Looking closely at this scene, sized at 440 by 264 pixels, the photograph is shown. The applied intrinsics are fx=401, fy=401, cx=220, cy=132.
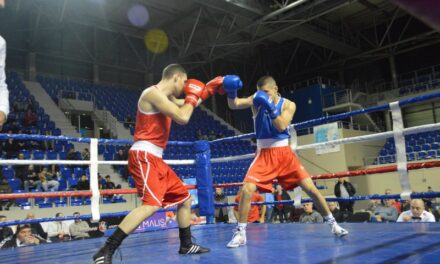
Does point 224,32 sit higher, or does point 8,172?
point 224,32

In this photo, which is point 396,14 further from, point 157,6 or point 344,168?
point 157,6

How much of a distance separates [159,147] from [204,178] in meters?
1.56

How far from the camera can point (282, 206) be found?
794cm

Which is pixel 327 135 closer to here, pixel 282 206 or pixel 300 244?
pixel 282 206

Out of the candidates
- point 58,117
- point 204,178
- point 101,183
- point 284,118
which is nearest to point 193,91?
point 284,118

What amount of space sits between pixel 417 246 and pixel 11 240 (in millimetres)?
4076

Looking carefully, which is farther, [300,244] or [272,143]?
[272,143]

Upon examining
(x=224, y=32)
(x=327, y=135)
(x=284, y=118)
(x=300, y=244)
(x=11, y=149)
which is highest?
(x=224, y=32)

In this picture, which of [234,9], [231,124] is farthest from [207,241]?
[231,124]

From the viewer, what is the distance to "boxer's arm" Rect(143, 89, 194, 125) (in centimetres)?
233

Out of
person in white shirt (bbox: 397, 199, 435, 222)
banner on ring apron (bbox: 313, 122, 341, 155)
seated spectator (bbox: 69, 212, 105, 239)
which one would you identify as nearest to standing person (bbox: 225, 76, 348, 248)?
person in white shirt (bbox: 397, 199, 435, 222)

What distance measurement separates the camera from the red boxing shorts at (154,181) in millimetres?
2361

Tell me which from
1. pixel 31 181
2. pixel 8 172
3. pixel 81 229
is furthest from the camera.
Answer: pixel 8 172

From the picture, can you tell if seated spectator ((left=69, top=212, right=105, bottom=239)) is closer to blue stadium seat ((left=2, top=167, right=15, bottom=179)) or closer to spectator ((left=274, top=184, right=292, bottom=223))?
blue stadium seat ((left=2, top=167, right=15, bottom=179))
